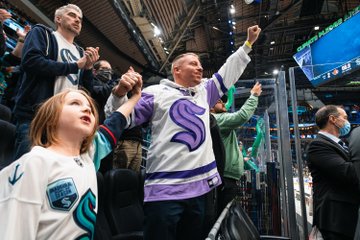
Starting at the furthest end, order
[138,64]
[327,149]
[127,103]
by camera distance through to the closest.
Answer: [138,64] < [327,149] < [127,103]

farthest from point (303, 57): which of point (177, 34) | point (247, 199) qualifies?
point (247, 199)

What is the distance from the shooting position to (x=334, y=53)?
4.48 meters

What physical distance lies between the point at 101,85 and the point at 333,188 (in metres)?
1.89

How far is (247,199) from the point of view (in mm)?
3174

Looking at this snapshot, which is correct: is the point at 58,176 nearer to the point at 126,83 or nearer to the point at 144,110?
the point at 126,83

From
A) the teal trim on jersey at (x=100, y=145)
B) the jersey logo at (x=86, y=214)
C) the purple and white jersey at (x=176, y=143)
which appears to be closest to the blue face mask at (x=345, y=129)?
the purple and white jersey at (x=176, y=143)

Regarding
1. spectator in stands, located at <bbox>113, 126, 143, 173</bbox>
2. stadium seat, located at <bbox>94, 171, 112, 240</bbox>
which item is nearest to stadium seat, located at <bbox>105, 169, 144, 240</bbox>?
stadium seat, located at <bbox>94, 171, 112, 240</bbox>

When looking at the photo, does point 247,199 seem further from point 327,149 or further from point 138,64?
point 138,64

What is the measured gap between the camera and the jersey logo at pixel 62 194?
0.77 metres

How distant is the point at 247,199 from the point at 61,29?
2581 mm

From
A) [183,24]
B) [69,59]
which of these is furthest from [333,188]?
[183,24]

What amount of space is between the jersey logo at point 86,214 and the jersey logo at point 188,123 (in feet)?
1.64

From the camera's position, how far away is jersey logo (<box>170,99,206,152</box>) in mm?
1282

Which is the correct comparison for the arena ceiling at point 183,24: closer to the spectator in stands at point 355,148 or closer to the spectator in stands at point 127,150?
the spectator in stands at point 127,150
